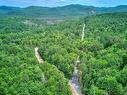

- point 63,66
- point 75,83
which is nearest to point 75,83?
point 75,83

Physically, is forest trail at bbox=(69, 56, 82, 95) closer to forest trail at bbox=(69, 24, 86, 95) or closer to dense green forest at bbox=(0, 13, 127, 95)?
forest trail at bbox=(69, 24, 86, 95)

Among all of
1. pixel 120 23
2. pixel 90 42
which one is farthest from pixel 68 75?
pixel 120 23

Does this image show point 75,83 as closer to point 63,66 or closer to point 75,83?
point 75,83

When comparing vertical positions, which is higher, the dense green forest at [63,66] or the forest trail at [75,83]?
the dense green forest at [63,66]

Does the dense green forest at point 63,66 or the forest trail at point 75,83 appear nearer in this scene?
the dense green forest at point 63,66

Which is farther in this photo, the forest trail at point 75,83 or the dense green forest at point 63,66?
the forest trail at point 75,83

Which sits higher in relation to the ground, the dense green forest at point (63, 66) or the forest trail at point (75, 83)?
the dense green forest at point (63, 66)

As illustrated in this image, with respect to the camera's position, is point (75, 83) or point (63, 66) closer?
point (75, 83)

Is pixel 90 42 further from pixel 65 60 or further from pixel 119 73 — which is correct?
pixel 119 73

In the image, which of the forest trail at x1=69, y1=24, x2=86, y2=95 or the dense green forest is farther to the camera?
the forest trail at x1=69, y1=24, x2=86, y2=95

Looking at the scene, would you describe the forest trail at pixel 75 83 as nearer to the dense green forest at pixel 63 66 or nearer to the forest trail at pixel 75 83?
the forest trail at pixel 75 83

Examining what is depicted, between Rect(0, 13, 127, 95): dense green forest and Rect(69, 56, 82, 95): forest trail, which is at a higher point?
Rect(0, 13, 127, 95): dense green forest
